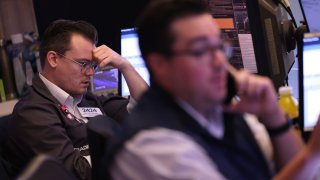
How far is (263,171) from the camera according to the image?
1161 mm

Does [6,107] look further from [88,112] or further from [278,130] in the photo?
[278,130]

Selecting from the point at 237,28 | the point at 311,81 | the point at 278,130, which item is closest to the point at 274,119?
the point at 278,130

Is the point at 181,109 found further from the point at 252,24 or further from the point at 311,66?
the point at 252,24

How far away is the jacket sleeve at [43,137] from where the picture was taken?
1.95m

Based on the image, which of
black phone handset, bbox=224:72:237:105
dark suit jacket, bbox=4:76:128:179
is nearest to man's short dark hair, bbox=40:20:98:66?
dark suit jacket, bbox=4:76:128:179

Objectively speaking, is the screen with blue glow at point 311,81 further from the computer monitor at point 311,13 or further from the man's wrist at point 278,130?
A: the computer monitor at point 311,13

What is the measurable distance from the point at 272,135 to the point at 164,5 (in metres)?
0.45

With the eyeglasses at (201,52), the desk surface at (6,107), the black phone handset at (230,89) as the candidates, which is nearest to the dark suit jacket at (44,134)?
the black phone handset at (230,89)

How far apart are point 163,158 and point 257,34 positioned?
1.21 m

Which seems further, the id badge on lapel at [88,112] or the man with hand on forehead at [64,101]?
the id badge on lapel at [88,112]

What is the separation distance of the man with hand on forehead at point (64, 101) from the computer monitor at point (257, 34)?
47 cm

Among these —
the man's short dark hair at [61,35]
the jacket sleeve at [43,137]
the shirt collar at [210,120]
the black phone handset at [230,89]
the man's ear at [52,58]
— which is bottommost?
the jacket sleeve at [43,137]

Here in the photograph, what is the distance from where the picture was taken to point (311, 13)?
231 cm

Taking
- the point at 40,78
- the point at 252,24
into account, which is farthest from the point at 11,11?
the point at 252,24
